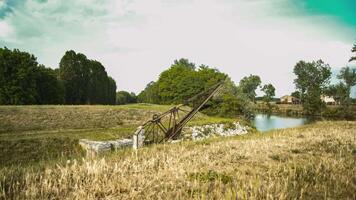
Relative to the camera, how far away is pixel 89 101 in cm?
6844

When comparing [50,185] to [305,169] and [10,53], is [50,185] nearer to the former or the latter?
[305,169]

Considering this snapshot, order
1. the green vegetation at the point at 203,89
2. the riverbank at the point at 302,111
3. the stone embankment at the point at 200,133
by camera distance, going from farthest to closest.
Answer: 1. the riverbank at the point at 302,111
2. the green vegetation at the point at 203,89
3. the stone embankment at the point at 200,133

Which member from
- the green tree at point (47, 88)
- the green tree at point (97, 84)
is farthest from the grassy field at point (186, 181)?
the green tree at point (97, 84)

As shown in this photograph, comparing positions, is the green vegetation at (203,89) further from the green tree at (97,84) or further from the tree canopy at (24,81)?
the tree canopy at (24,81)

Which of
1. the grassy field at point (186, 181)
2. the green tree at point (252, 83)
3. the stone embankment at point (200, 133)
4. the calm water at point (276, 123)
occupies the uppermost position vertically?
the green tree at point (252, 83)

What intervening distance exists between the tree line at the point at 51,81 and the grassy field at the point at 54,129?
73.5 feet

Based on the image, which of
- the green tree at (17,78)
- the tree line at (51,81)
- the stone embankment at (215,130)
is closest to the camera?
the stone embankment at (215,130)

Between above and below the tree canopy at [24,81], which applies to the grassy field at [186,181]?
below

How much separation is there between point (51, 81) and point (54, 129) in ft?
119

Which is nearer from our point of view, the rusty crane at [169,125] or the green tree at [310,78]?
the rusty crane at [169,125]

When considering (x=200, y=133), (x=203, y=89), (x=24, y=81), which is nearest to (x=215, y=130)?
(x=200, y=133)

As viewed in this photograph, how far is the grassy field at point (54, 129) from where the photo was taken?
58.7ft

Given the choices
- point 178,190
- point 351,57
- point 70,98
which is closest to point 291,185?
point 178,190

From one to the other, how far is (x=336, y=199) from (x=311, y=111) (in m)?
100
